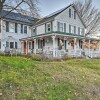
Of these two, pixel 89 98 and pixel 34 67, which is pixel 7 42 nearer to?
pixel 34 67

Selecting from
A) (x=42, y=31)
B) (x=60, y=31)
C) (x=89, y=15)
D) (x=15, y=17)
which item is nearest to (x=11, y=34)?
(x=15, y=17)

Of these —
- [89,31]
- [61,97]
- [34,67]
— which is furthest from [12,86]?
[89,31]

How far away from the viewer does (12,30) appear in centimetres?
2842

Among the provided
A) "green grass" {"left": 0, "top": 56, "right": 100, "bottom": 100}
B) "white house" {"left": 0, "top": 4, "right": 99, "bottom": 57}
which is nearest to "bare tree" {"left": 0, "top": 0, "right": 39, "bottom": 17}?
"white house" {"left": 0, "top": 4, "right": 99, "bottom": 57}

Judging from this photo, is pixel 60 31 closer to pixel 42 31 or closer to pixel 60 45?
pixel 60 45

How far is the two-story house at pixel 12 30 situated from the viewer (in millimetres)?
27172

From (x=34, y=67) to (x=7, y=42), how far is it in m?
19.6

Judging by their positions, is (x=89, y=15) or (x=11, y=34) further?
(x=89, y=15)

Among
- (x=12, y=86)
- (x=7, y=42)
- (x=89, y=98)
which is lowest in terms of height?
(x=89, y=98)

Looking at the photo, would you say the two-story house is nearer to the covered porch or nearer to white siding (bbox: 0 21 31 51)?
white siding (bbox: 0 21 31 51)

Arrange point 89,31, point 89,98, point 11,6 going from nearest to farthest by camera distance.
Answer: point 89,98, point 11,6, point 89,31

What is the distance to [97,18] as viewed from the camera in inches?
1838

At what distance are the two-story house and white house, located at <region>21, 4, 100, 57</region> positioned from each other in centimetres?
113

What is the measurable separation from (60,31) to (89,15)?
2277 centimetres
